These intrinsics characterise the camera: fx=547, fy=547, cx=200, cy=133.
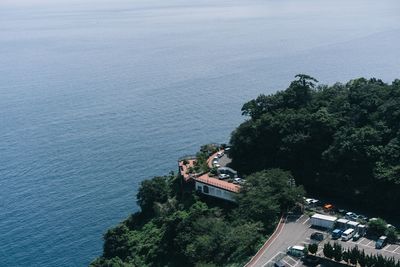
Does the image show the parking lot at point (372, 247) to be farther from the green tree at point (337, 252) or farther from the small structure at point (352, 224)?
the green tree at point (337, 252)

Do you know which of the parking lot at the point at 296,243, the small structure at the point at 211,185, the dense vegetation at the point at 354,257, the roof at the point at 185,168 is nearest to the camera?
the dense vegetation at the point at 354,257

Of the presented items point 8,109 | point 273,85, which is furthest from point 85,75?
point 273,85

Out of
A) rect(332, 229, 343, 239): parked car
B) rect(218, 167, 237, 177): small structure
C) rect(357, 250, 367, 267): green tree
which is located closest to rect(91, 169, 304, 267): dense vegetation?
rect(218, 167, 237, 177): small structure

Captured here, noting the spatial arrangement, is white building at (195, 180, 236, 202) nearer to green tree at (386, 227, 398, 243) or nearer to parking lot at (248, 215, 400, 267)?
parking lot at (248, 215, 400, 267)

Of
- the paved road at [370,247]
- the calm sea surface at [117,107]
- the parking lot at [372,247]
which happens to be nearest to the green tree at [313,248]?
the paved road at [370,247]

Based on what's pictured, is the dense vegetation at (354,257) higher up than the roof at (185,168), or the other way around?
the roof at (185,168)

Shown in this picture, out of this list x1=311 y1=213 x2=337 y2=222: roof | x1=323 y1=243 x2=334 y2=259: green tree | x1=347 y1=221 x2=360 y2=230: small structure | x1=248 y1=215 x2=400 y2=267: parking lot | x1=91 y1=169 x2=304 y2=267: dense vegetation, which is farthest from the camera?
x1=311 y1=213 x2=337 y2=222: roof
